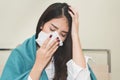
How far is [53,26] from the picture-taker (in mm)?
1358

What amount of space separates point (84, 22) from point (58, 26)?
87 centimetres

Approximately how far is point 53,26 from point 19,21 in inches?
32.8

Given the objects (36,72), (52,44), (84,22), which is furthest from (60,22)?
(84,22)

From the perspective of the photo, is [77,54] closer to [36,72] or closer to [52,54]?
[52,54]

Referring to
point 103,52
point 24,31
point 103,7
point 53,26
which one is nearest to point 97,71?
point 103,52

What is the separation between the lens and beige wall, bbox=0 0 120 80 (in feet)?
6.98

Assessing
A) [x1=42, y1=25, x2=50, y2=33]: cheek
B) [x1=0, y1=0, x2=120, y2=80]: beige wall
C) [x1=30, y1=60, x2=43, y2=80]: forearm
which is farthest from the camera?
[x1=0, y1=0, x2=120, y2=80]: beige wall

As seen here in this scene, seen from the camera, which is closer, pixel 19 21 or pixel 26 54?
pixel 26 54

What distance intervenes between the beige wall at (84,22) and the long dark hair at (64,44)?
0.72 m

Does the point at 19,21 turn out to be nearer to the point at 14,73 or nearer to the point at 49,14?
the point at 49,14

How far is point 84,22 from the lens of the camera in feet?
7.20

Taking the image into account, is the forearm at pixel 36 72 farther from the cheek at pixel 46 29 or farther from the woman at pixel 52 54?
the cheek at pixel 46 29

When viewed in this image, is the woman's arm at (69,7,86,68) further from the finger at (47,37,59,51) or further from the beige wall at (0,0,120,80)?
the beige wall at (0,0,120,80)

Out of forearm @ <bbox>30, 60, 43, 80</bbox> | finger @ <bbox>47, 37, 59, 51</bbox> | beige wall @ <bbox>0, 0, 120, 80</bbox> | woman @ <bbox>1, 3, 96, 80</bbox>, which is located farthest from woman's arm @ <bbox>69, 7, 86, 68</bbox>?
beige wall @ <bbox>0, 0, 120, 80</bbox>
